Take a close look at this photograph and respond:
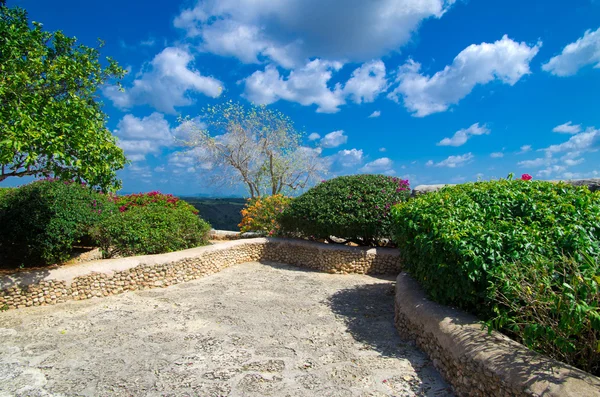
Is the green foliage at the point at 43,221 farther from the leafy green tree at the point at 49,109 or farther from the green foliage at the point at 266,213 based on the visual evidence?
the green foliage at the point at 266,213

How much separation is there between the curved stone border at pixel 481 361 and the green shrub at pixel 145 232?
19.2 feet

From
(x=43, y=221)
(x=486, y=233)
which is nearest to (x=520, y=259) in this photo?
(x=486, y=233)

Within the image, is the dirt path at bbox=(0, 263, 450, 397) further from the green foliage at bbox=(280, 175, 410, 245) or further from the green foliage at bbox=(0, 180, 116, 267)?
the green foliage at bbox=(0, 180, 116, 267)

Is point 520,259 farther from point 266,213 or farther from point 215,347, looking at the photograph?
point 266,213

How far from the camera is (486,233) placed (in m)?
4.12

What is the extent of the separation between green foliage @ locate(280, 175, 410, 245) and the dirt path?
78.2 inches

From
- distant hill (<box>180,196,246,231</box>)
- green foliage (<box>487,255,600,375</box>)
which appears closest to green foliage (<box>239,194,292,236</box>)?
distant hill (<box>180,196,246,231</box>)

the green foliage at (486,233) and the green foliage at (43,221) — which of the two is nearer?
the green foliage at (486,233)

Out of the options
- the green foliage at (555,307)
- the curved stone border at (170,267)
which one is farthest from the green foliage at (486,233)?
the curved stone border at (170,267)

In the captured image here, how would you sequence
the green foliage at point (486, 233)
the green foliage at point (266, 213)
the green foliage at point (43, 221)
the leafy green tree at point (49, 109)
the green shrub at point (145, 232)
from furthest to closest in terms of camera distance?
the green foliage at point (266, 213), the green shrub at point (145, 232), the green foliage at point (43, 221), the leafy green tree at point (49, 109), the green foliage at point (486, 233)

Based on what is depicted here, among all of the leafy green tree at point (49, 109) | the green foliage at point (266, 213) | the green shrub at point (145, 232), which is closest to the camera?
the leafy green tree at point (49, 109)

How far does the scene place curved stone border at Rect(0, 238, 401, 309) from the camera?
6148 mm

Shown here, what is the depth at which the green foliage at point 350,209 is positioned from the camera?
8.70m

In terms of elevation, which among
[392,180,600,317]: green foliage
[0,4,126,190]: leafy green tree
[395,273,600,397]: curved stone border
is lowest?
[395,273,600,397]: curved stone border
